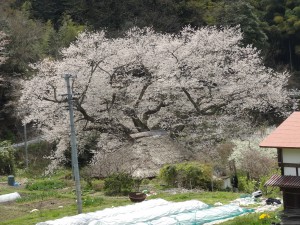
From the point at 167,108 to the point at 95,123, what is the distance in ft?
12.6

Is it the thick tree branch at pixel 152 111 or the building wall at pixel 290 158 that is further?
the thick tree branch at pixel 152 111

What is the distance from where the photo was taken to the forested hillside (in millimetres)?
39097

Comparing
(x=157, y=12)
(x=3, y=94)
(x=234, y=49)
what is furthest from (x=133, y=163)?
(x=157, y=12)

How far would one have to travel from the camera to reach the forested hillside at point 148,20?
39.1 m

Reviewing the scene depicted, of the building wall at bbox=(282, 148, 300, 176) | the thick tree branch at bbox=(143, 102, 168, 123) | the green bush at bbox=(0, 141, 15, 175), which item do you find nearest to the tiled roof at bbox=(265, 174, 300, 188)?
the building wall at bbox=(282, 148, 300, 176)

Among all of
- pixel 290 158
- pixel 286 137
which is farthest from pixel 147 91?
pixel 290 158

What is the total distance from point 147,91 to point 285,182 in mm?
15073

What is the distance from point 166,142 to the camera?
87.0 ft

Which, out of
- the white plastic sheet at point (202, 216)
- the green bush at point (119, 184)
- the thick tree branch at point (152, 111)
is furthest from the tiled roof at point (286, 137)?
the thick tree branch at point (152, 111)

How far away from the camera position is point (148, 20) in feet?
142

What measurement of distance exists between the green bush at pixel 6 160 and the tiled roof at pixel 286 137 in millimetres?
16483

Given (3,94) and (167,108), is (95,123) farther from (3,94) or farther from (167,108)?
(3,94)

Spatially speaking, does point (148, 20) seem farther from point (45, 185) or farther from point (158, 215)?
point (158, 215)

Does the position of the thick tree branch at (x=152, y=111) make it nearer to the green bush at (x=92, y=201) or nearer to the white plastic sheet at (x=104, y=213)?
the green bush at (x=92, y=201)
